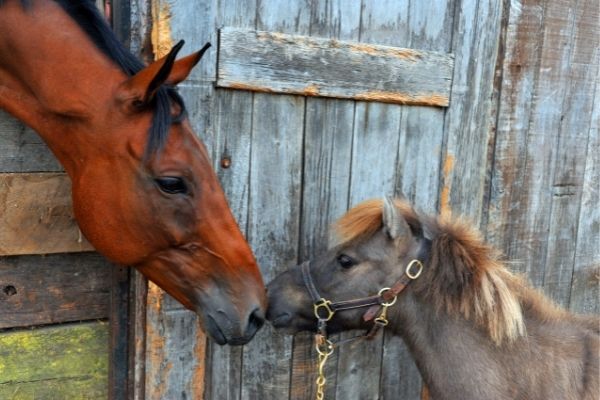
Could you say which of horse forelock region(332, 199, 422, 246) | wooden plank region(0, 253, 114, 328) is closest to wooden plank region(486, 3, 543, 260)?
horse forelock region(332, 199, 422, 246)

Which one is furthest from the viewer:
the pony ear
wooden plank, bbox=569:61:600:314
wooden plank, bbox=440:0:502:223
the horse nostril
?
wooden plank, bbox=569:61:600:314

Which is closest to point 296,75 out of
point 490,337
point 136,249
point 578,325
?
point 136,249

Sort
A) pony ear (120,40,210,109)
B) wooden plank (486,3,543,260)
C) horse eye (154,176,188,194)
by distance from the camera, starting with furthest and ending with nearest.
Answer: wooden plank (486,3,543,260)
horse eye (154,176,188,194)
pony ear (120,40,210,109)

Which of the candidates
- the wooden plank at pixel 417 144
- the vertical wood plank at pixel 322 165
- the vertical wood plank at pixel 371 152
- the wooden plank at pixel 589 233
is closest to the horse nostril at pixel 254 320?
the vertical wood plank at pixel 322 165

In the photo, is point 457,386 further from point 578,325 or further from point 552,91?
point 552,91

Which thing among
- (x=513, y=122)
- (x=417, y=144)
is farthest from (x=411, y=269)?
(x=513, y=122)

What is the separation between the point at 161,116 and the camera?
4.38 feet

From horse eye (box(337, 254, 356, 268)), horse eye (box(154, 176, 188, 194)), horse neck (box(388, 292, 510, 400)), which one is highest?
horse eye (box(154, 176, 188, 194))

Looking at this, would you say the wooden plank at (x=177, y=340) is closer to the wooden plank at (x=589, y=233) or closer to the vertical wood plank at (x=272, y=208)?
the vertical wood plank at (x=272, y=208)

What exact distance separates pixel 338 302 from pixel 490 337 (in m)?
0.47

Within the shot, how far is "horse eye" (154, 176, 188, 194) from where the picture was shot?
1.35 meters

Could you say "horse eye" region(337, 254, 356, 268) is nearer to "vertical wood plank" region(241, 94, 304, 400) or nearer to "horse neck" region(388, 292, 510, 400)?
"horse neck" region(388, 292, 510, 400)

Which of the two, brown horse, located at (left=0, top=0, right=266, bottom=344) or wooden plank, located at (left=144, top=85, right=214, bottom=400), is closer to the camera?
brown horse, located at (left=0, top=0, right=266, bottom=344)

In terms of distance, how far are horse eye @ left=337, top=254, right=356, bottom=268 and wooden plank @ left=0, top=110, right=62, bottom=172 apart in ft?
3.00
